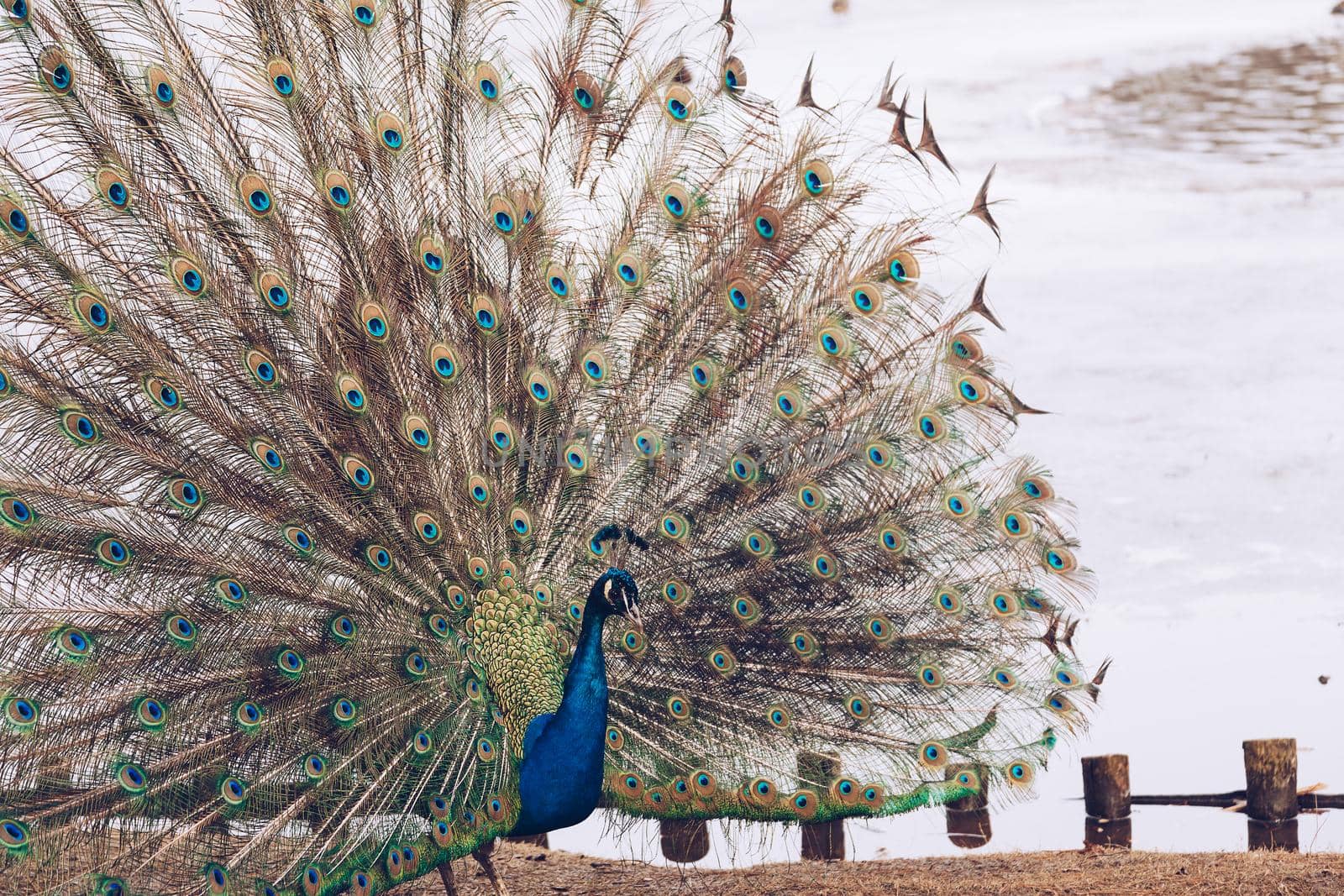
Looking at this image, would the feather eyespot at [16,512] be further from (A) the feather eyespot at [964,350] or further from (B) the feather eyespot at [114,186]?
(A) the feather eyespot at [964,350]

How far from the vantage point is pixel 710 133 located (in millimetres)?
5332

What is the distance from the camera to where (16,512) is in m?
5.09

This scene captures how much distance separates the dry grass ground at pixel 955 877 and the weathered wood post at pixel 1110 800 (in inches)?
11.0

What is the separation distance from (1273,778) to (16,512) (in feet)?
22.8

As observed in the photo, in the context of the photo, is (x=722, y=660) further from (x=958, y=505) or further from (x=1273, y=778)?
(x=1273, y=778)

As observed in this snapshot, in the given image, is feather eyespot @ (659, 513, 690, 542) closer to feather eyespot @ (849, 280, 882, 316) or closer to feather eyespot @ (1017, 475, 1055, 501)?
feather eyespot @ (849, 280, 882, 316)

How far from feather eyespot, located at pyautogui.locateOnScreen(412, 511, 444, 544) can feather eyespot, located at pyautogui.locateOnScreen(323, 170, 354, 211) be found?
1.21 meters

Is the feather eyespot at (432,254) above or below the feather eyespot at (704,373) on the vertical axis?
above

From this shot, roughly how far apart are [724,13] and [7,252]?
9.23ft

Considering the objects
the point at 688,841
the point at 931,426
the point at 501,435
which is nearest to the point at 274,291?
the point at 501,435

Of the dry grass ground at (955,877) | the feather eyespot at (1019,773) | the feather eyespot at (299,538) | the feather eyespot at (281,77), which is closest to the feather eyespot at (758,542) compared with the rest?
the feather eyespot at (1019,773)

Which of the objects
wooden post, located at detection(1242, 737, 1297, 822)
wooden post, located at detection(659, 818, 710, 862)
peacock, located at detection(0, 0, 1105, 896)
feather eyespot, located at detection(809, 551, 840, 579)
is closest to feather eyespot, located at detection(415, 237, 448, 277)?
peacock, located at detection(0, 0, 1105, 896)

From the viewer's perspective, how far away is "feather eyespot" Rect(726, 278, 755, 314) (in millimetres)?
5395

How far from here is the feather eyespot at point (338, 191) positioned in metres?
5.12
